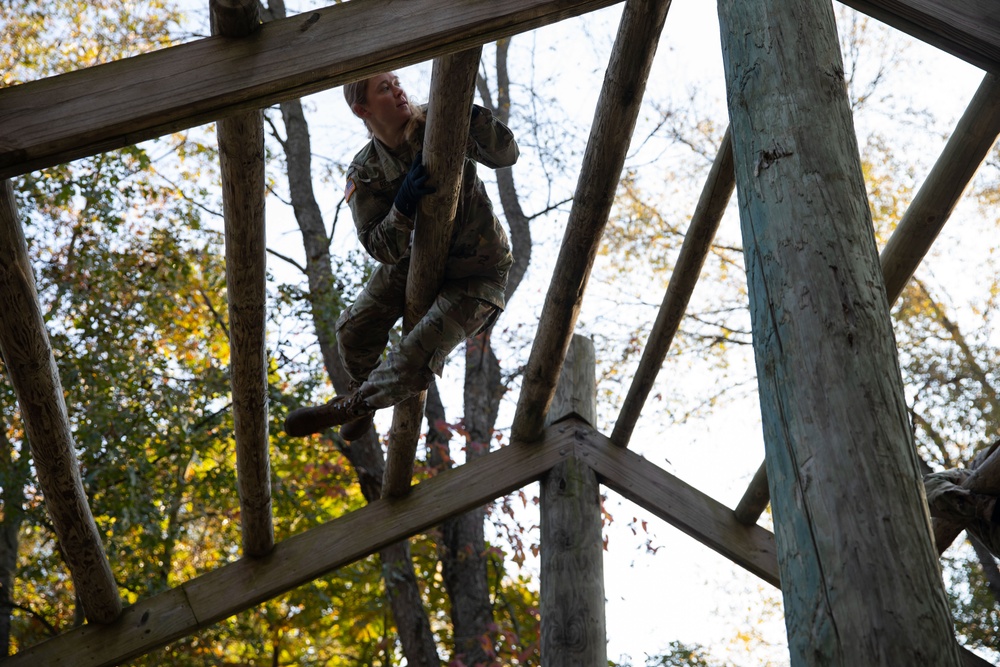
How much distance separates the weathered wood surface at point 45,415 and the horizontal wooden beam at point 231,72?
11.7 inches

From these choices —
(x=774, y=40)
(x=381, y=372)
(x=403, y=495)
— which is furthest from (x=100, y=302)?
(x=774, y=40)

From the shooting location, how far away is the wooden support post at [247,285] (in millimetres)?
2723

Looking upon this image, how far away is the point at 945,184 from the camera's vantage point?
11.6ft

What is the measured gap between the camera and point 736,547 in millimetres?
4852

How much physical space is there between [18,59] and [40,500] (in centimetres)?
507

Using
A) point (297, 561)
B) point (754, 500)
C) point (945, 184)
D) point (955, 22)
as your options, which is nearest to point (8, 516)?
point (297, 561)

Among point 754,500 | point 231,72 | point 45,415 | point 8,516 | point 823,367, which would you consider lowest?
point 823,367

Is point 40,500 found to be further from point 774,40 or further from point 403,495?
point 774,40

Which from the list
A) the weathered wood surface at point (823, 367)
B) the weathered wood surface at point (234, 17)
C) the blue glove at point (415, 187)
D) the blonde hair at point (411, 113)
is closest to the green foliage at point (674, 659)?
the blonde hair at point (411, 113)

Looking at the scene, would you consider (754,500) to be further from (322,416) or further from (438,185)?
(438,185)

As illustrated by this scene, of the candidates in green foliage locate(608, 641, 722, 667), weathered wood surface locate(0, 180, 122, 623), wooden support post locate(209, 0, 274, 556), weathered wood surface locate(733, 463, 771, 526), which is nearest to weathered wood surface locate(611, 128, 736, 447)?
weathered wood surface locate(733, 463, 771, 526)

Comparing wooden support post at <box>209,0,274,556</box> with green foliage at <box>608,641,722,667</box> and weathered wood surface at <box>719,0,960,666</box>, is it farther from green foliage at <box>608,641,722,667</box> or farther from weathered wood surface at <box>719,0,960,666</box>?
green foliage at <box>608,641,722,667</box>

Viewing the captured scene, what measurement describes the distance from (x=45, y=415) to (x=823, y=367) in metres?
2.82

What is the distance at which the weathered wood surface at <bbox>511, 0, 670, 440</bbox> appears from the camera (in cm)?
332
